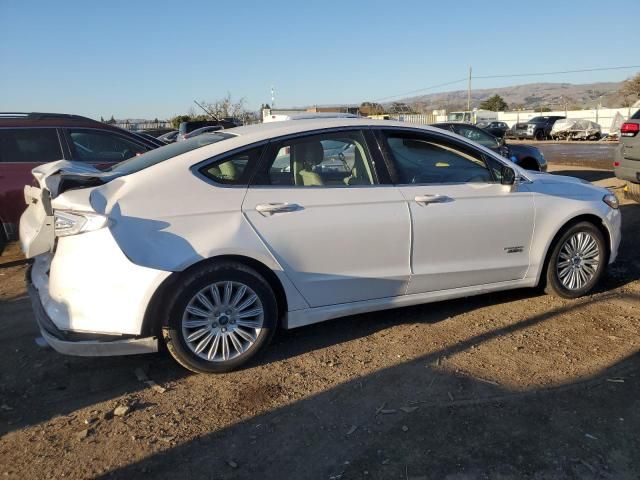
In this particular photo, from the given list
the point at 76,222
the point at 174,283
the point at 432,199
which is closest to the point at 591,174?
the point at 432,199

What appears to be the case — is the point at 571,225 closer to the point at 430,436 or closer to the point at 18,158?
the point at 430,436

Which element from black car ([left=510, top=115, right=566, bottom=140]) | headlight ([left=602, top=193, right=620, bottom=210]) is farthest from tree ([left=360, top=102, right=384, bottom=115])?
headlight ([left=602, top=193, right=620, bottom=210])

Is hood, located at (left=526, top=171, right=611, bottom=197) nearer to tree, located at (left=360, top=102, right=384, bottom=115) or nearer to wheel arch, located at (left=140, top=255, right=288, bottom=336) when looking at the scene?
wheel arch, located at (left=140, top=255, right=288, bottom=336)

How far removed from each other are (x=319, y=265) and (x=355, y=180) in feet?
2.36

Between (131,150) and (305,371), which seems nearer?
(305,371)

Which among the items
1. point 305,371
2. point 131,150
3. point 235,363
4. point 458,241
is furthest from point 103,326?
point 131,150

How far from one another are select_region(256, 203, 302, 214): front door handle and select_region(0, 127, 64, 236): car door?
167 inches

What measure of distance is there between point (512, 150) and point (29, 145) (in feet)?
31.6

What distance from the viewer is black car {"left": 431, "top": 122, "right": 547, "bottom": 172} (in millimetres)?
11719

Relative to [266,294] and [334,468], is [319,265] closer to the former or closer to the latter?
[266,294]

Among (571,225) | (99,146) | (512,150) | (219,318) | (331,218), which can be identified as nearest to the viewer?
(219,318)

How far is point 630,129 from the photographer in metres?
8.80

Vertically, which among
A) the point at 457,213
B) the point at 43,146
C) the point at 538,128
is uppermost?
the point at 43,146

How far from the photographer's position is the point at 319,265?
383 centimetres
